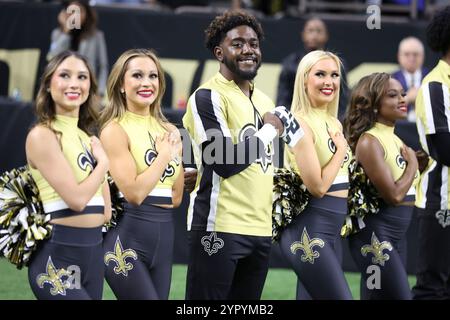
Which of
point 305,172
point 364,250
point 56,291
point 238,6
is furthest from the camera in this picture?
point 238,6

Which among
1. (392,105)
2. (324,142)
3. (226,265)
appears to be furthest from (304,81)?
(226,265)

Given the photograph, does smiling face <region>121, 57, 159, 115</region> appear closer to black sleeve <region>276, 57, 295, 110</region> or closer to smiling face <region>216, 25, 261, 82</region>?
smiling face <region>216, 25, 261, 82</region>

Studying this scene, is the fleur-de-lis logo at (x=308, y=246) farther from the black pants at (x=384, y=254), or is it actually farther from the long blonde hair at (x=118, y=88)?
the long blonde hair at (x=118, y=88)

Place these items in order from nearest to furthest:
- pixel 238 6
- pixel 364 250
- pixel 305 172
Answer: pixel 305 172 → pixel 364 250 → pixel 238 6

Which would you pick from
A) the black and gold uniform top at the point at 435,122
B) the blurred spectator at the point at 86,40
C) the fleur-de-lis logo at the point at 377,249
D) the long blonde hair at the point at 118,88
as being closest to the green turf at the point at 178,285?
the black and gold uniform top at the point at 435,122

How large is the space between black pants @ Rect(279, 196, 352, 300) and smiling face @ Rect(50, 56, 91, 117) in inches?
58.3

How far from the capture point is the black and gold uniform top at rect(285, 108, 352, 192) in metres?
5.84

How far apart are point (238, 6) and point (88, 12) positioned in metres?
2.09

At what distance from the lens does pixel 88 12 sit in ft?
31.9

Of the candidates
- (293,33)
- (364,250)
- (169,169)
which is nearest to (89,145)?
(169,169)

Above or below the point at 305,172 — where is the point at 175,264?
below

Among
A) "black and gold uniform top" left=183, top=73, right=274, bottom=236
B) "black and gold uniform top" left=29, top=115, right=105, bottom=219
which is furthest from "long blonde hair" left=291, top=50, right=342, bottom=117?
"black and gold uniform top" left=29, top=115, right=105, bottom=219

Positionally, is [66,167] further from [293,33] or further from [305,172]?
[293,33]

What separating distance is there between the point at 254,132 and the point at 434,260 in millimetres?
1806
